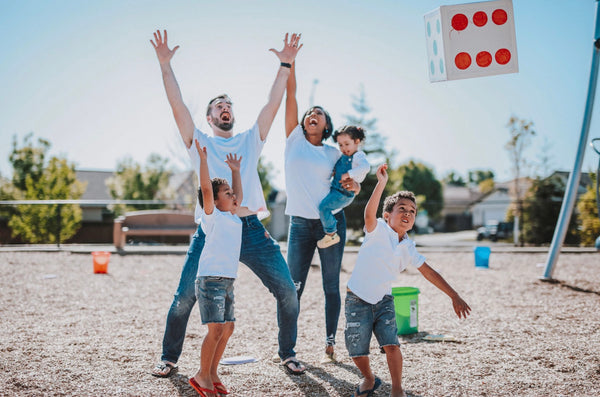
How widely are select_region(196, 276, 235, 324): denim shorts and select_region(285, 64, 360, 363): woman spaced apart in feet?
3.00

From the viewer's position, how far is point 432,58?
12.0 feet

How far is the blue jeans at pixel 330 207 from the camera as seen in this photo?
3408 millimetres

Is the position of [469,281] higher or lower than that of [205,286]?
lower

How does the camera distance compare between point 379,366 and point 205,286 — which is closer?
point 205,286

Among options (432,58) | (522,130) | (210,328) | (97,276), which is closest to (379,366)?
(210,328)

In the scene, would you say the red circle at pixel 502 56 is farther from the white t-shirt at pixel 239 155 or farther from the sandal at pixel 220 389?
the sandal at pixel 220 389

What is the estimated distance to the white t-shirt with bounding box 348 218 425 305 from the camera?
279cm

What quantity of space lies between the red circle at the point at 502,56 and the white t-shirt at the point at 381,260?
158cm

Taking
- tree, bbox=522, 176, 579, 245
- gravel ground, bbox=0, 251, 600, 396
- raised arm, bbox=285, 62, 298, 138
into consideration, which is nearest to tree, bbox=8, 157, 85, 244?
gravel ground, bbox=0, 251, 600, 396

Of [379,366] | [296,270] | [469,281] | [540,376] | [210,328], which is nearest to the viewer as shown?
[210,328]

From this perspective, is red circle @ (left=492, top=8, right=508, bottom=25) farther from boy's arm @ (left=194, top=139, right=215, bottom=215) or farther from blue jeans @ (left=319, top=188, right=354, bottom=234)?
boy's arm @ (left=194, top=139, right=215, bottom=215)

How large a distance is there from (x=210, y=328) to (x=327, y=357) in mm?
1127

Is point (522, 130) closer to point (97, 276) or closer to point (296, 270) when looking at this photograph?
point (97, 276)

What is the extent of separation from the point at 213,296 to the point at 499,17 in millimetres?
2724
